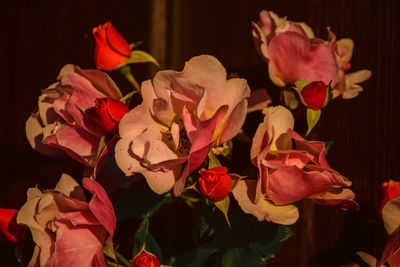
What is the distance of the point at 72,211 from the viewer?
15.5 inches

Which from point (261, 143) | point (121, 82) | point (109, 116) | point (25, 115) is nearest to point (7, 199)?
point (25, 115)

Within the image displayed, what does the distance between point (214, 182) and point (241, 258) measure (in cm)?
13

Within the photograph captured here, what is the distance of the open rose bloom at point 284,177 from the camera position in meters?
0.37

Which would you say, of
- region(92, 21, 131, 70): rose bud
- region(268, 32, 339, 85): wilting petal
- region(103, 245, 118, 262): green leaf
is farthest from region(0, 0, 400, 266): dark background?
region(103, 245, 118, 262): green leaf

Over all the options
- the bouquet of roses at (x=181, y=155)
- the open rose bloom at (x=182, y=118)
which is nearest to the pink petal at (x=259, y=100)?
the bouquet of roses at (x=181, y=155)

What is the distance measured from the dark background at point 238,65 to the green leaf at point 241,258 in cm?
17

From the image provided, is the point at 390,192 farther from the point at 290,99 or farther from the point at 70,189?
the point at 70,189

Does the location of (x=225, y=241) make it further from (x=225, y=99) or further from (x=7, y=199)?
(x=7, y=199)

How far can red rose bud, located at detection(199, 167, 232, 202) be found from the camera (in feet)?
1.17

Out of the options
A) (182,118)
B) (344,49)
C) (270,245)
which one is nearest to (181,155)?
(182,118)

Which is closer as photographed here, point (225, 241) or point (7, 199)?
point (225, 241)

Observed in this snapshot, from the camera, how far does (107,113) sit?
1.26 feet

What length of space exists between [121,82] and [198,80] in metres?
0.35

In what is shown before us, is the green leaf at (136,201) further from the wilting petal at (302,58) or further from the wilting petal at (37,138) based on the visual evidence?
the wilting petal at (302,58)
